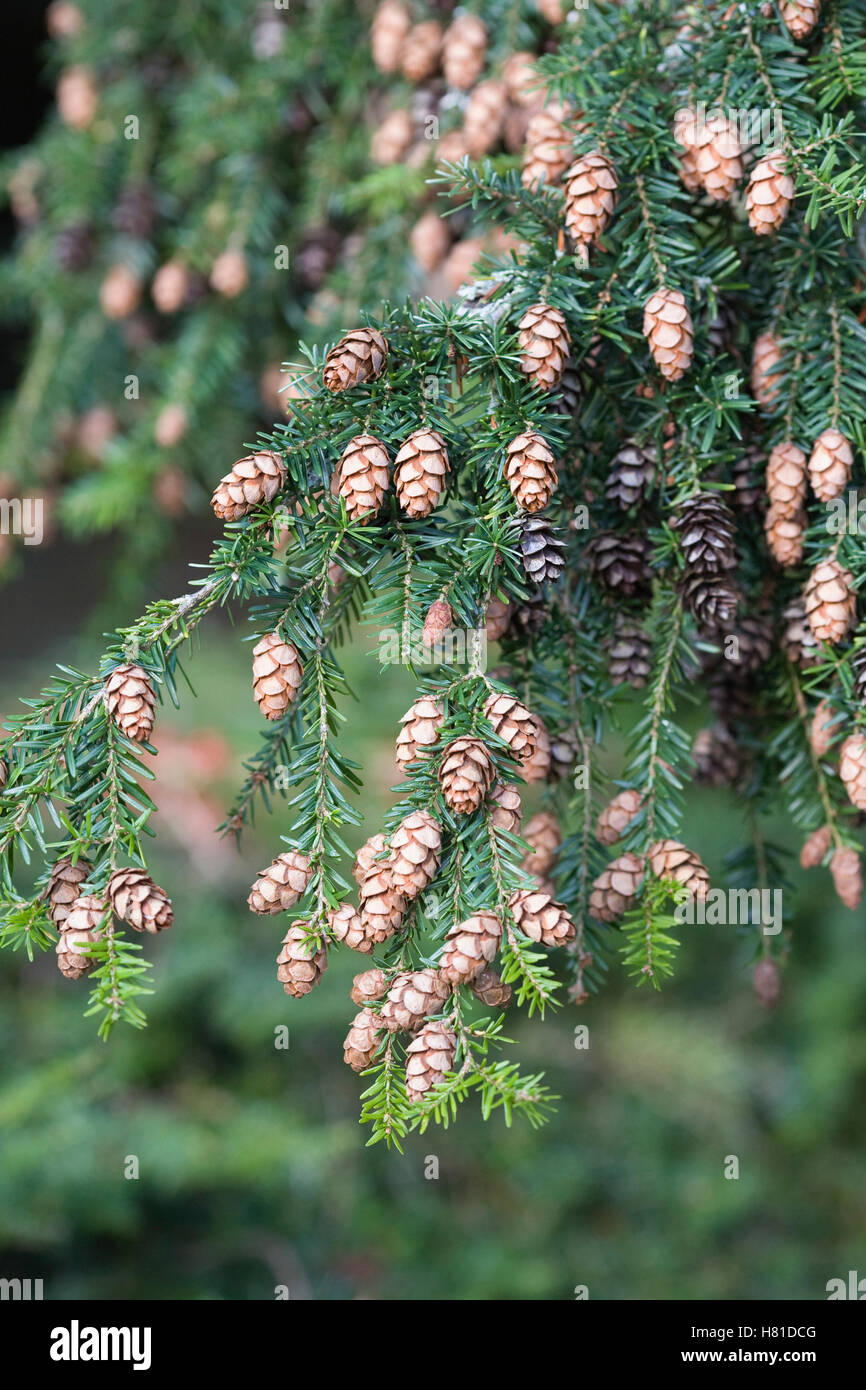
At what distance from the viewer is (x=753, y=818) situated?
3.11 feet

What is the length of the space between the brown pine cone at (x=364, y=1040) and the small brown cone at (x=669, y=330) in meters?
0.47

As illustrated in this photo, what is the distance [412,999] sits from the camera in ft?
1.95

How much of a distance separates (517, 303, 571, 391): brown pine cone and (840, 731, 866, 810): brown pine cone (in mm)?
314

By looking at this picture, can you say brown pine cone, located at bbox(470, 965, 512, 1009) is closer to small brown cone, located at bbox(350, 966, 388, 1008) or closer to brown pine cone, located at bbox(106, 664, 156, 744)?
small brown cone, located at bbox(350, 966, 388, 1008)

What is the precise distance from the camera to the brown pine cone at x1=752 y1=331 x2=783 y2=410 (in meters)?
0.77

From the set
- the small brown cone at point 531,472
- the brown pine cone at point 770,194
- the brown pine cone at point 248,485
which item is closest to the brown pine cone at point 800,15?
the brown pine cone at point 770,194

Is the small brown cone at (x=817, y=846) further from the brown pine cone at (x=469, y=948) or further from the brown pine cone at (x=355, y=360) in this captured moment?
the brown pine cone at (x=355, y=360)

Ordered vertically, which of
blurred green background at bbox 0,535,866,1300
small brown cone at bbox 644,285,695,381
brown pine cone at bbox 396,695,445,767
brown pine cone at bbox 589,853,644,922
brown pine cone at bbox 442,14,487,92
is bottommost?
blurred green background at bbox 0,535,866,1300

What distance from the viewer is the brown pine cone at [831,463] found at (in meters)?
0.70

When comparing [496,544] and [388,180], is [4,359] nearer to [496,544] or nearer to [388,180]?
[388,180]

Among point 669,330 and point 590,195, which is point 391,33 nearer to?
point 590,195


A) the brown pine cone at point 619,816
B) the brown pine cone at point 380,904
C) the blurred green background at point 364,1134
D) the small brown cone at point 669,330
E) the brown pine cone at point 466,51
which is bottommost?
the blurred green background at point 364,1134

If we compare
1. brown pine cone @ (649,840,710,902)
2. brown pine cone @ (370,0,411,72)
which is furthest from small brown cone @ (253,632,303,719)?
brown pine cone @ (370,0,411,72)
